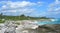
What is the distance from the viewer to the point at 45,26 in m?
4.92

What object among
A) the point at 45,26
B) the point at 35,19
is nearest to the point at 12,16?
the point at 35,19

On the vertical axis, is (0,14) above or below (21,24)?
above

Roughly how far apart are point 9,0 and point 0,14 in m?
0.51

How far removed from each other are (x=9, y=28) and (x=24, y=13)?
64 centimetres

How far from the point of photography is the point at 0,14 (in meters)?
4.95

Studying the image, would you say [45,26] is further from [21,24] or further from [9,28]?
[9,28]

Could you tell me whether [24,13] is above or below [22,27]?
above

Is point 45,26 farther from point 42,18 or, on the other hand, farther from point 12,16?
point 12,16

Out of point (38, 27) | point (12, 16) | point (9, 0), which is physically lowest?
point (38, 27)

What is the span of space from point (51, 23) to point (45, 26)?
0.20m

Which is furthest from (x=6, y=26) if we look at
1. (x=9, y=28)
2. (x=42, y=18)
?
(x=42, y=18)

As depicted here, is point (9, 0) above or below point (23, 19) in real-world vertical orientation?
above

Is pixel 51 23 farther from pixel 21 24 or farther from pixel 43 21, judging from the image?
pixel 21 24

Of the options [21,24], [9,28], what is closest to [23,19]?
[21,24]
